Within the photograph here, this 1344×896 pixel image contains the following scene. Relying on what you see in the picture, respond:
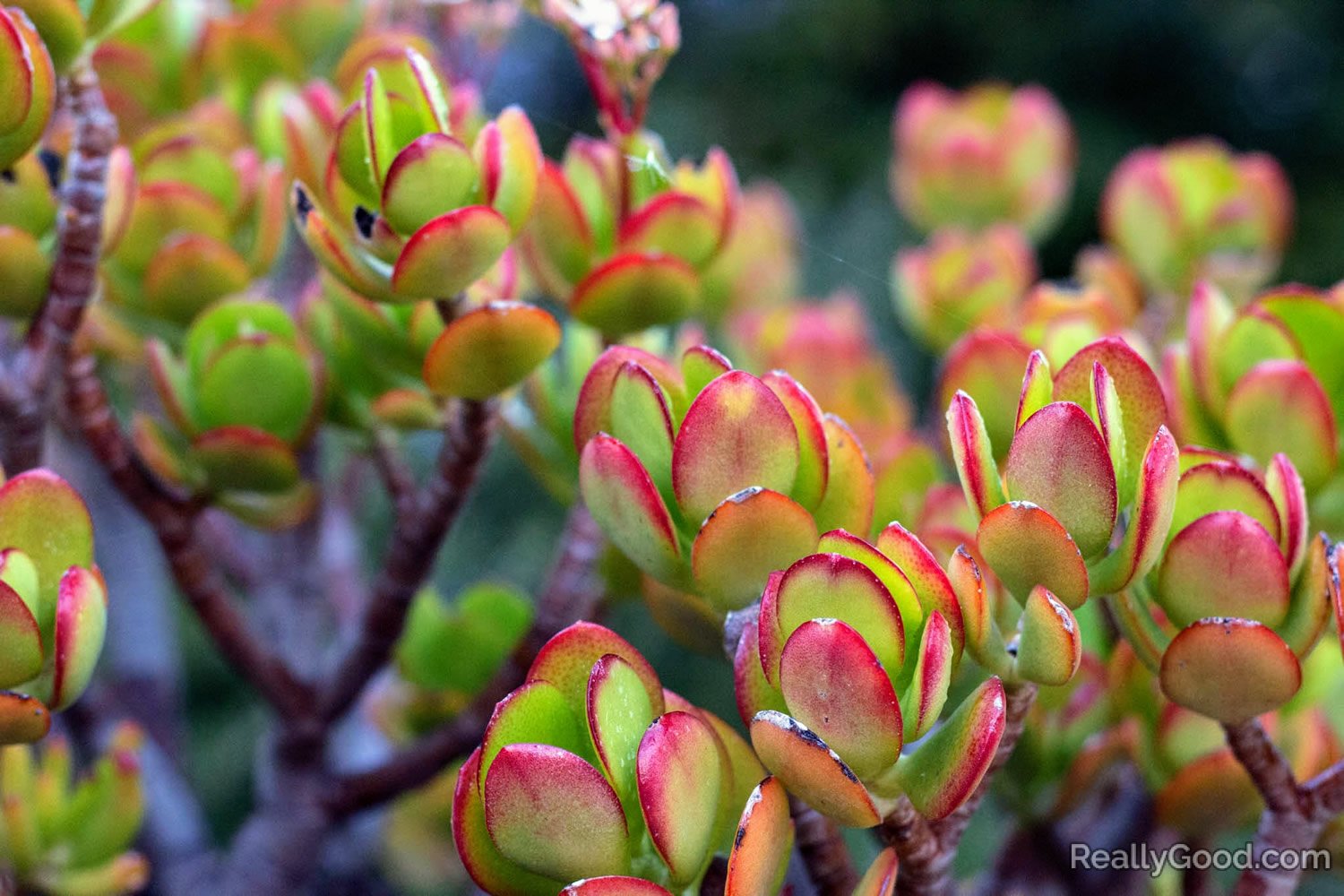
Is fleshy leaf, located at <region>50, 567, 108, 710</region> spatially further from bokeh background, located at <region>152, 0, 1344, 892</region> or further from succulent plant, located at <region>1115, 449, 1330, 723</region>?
bokeh background, located at <region>152, 0, 1344, 892</region>

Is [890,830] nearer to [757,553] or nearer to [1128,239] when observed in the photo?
[757,553]

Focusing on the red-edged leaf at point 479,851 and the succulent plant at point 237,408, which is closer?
the red-edged leaf at point 479,851

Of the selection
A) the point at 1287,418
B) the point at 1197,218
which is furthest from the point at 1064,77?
the point at 1287,418

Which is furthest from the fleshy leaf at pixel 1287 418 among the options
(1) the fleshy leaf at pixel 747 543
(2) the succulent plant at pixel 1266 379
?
(1) the fleshy leaf at pixel 747 543

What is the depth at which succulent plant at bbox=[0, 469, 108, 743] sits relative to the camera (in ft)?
1.17

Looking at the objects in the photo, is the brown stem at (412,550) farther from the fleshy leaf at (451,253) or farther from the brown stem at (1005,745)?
the brown stem at (1005,745)

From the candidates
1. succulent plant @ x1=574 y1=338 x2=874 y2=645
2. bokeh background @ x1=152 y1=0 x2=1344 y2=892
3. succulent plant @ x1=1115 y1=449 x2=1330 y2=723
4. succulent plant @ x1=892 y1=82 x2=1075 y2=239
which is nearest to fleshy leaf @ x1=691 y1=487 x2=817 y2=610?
succulent plant @ x1=574 y1=338 x2=874 y2=645

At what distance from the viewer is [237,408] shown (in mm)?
511

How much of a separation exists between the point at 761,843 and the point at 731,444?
114 mm

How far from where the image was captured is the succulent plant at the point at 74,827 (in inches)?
20.4

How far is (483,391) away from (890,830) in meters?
0.21

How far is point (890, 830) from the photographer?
35 cm

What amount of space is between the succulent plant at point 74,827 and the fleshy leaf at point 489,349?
0.24 m

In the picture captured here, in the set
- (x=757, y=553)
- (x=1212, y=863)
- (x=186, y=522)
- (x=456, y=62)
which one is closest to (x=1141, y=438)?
(x=757, y=553)
